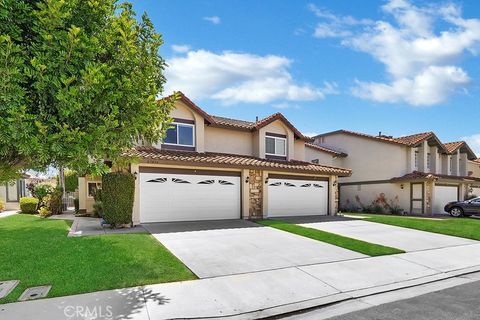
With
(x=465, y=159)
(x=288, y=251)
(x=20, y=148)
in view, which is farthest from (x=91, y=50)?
(x=465, y=159)

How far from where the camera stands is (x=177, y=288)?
20.5 ft

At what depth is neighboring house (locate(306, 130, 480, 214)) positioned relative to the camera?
79.8 feet

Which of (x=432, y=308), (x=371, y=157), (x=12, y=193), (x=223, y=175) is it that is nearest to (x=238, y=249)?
(x=432, y=308)

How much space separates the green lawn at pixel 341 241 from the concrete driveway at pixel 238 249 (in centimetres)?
44

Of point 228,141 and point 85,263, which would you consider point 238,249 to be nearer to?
point 85,263

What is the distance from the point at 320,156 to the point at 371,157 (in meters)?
4.25

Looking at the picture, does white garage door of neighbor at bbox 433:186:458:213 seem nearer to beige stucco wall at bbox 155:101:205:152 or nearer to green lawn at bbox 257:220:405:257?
green lawn at bbox 257:220:405:257

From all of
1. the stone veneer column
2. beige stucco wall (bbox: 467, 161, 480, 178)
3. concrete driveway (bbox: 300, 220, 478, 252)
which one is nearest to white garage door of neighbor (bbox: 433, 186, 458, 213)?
beige stucco wall (bbox: 467, 161, 480, 178)

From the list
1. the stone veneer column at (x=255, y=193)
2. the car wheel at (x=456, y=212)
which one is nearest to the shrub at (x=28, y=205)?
the stone veneer column at (x=255, y=193)

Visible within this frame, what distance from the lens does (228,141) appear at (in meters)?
19.0

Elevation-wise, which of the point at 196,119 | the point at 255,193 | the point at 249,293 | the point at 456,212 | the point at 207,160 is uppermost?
the point at 196,119

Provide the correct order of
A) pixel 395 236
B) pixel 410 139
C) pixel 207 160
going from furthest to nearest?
pixel 410 139 < pixel 207 160 < pixel 395 236

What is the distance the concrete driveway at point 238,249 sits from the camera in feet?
26.0

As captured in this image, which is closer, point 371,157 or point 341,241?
point 341,241
